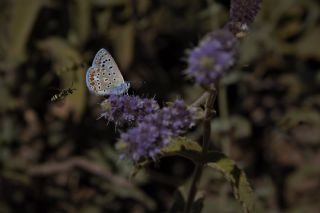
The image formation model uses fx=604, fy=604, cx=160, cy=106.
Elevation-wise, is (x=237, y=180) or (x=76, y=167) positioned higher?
(x=76, y=167)

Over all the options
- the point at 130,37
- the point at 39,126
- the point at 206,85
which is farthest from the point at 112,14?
the point at 206,85

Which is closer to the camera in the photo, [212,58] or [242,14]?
[212,58]

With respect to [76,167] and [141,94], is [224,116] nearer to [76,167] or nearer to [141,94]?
[141,94]

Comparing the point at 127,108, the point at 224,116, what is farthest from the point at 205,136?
the point at 224,116

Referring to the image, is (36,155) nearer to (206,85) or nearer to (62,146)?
(62,146)

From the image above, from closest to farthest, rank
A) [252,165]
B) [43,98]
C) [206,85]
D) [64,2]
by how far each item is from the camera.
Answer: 1. [206,85]
2. [64,2]
3. [43,98]
4. [252,165]

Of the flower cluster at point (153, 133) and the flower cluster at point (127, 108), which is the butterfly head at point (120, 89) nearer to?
the flower cluster at point (127, 108)

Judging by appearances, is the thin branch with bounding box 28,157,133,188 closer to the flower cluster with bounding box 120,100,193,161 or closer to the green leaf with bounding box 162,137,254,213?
the green leaf with bounding box 162,137,254,213
